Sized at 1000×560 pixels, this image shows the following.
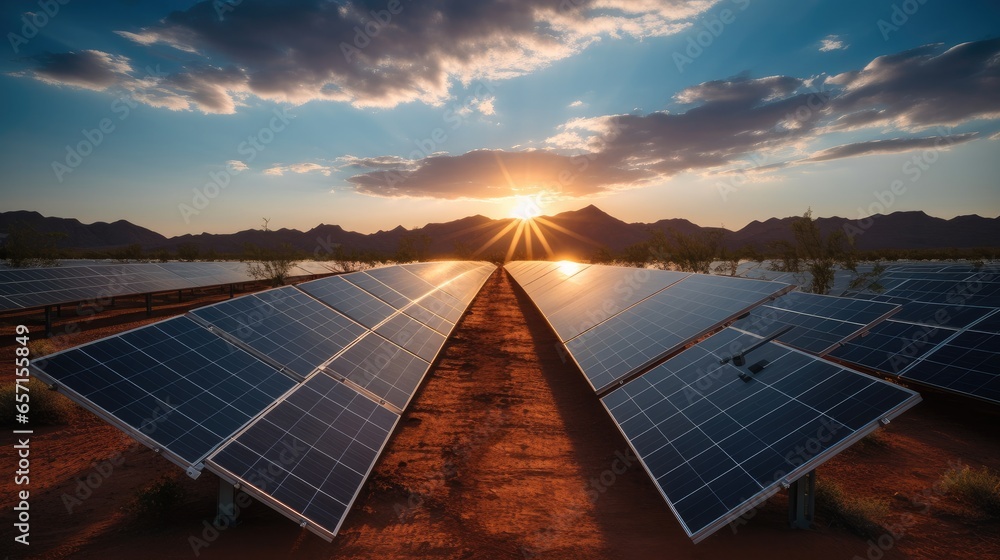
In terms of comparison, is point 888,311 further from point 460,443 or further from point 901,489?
point 460,443

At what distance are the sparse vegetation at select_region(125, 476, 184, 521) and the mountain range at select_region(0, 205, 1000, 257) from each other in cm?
10580

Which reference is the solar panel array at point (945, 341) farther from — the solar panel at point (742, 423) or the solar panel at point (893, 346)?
the solar panel at point (742, 423)

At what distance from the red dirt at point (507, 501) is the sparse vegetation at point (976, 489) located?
0.20m

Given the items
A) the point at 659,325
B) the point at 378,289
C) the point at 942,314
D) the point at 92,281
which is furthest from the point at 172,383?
the point at 92,281

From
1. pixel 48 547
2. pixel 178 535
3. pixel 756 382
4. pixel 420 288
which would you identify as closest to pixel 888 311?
pixel 756 382

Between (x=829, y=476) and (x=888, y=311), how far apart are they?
4.14 m

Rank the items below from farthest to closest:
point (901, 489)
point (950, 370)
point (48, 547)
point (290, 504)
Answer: point (950, 370)
point (901, 489)
point (48, 547)
point (290, 504)

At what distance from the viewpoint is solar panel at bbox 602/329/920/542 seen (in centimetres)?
537

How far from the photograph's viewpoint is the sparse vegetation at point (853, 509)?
21.9 ft

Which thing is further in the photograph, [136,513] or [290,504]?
[136,513]

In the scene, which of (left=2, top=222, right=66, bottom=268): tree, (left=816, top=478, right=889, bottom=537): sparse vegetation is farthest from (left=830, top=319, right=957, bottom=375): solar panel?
(left=2, top=222, right=66, bottom=268): tree

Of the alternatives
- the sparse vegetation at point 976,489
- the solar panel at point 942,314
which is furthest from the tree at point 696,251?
the sparse vegetation at point 976,489

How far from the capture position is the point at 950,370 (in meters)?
11.6

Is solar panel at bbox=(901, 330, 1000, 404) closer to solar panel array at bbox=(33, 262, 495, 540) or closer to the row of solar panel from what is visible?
solar panel array at bbox=(33, 262, 495, 540)
